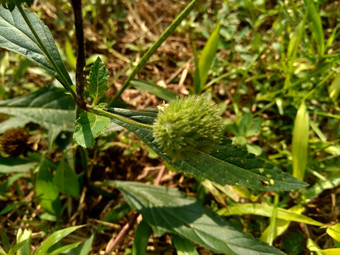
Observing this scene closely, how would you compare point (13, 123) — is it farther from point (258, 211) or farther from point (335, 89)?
point (335, 89)

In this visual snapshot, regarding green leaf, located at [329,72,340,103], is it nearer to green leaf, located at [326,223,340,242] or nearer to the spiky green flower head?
green leaf, located at [326,223,340,242]

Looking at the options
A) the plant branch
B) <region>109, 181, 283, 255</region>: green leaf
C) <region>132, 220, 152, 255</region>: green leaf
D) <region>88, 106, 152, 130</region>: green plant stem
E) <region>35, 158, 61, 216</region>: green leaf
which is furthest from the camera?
<region>35, 158, 61, 216</region>: green leaf

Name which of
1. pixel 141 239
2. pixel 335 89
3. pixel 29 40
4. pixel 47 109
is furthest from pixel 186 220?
pixel 335 89

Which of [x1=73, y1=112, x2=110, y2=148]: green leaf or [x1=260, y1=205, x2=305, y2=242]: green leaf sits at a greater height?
[x1=73, y1=112, x2=110, y2=148]: green leaf

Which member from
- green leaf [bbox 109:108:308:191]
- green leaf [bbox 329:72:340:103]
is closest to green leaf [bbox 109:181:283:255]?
green leaf [bbox 109:108:308:191]

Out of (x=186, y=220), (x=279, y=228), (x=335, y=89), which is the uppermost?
(x=335, y=89)

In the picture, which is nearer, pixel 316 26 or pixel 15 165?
pixel 15 165

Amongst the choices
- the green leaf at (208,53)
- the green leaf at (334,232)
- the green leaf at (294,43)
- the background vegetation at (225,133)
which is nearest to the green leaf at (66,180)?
the background vegetation at (225,133)
